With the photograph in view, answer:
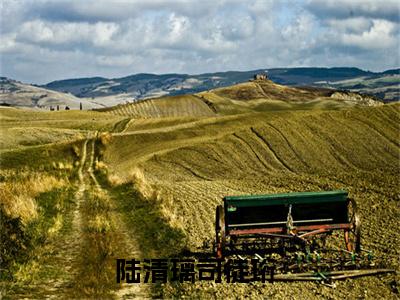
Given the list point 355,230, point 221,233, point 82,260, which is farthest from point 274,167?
point 82,260

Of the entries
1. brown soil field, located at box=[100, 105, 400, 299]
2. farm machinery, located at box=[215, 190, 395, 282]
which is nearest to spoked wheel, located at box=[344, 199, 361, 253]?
farm machinery, located at box=[215, 190, 395, 282]

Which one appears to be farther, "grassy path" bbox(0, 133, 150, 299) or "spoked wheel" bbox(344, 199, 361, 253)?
"spoked wheel" bbox(344, 199, 361, 253)

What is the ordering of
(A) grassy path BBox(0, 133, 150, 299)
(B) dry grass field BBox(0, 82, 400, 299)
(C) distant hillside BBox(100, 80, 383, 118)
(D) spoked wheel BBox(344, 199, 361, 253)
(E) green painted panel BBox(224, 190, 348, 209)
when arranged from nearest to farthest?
(A) grassy path BBox(0, 133, 150, 299)
(B) dry grass field BBox(0, 82, 400, 299)
(D) spoked wheel BBox(344, 199, 361, 253)
(E) green painted panel BBox(224, 190, 348, 209)
(C) distant hillside BBox(100, 80, 383, 118)

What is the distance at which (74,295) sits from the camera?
11.5 m

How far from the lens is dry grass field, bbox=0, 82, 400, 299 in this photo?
40.4ft

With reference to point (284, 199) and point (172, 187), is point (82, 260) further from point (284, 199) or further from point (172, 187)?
point (172, 187)

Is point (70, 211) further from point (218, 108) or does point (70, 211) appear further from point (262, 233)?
point (218, 108)

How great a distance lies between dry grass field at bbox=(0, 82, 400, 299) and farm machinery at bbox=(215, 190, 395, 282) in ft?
3.51

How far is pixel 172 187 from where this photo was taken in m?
30.1

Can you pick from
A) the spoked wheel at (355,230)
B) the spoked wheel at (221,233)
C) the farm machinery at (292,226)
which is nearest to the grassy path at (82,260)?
the spoked wheel at (221,233)

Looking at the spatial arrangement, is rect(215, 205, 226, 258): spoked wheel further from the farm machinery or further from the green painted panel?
the green painted panel

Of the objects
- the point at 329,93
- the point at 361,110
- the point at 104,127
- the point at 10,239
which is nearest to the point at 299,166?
the point at 361,110

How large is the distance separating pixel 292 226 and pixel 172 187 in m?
16.8

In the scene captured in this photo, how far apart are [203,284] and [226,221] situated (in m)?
2.55
